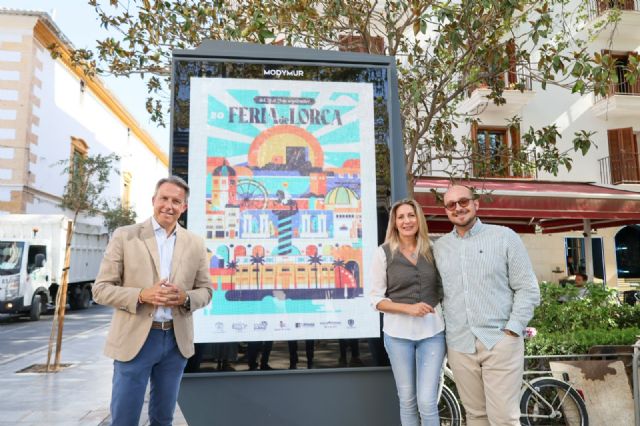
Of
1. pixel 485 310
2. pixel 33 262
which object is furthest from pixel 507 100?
pixel 33 262

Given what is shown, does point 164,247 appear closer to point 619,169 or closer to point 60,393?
point 60,393

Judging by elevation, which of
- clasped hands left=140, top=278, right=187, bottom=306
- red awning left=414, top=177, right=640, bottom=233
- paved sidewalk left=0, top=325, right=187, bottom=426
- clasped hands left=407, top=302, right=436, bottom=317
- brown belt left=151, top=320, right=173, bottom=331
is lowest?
paved sidewalk left=0, top=325, right=187, bottom=426

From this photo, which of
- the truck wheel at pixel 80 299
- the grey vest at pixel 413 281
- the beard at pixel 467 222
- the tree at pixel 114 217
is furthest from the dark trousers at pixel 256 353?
the tree at pixel 114 217

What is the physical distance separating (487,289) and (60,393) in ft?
19.2

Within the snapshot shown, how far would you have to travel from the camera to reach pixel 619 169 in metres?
15.7

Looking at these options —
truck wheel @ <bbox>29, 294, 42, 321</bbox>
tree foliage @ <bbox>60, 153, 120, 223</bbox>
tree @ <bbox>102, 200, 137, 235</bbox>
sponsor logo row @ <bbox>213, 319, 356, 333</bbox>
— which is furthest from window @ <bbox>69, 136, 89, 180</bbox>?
sponsor logo row @ <bbox>213, 319, 356, 333</bbox>

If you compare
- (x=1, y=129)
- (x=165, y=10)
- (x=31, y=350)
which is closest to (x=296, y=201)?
(x=165, y=10)

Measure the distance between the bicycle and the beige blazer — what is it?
93.0 inches

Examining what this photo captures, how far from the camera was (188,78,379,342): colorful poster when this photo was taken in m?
3.33

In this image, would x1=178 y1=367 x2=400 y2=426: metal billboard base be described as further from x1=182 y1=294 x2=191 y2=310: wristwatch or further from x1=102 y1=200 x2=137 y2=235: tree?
x1=102 y1=200 x2=137 y2=235: tree

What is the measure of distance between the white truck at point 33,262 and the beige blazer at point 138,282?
41.3ft

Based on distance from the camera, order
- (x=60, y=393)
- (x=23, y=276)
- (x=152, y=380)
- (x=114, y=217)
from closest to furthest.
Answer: (x=152, y=380) < (x=60, y=393) < (x=23, y=276) < (x=114, y=217)

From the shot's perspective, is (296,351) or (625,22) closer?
(296,351)

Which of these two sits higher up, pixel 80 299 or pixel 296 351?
pixel 296 351
